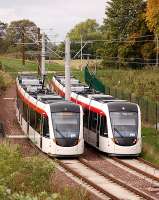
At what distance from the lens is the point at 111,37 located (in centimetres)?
9431

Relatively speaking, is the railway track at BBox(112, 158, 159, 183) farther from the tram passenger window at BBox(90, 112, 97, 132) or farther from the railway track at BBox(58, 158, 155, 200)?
the tram passenger window at BBox(90, 112, 97, 132)

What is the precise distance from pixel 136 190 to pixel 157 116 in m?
17.7

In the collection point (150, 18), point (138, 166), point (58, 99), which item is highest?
point (150, 18)

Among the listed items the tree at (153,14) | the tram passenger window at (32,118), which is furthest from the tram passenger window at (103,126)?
the tree at (153,14)

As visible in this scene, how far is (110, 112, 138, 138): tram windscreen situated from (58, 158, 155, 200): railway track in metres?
2.11

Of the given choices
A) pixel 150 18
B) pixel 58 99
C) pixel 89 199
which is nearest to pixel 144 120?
pixel 58 99

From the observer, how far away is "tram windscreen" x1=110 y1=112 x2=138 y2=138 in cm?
2928

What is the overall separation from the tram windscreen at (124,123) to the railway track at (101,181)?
2109 millimetres

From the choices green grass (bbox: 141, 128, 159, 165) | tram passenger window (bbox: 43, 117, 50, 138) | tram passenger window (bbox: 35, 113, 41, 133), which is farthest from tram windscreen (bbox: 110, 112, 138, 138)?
tram passenger window (bbox: 35, 113, 41, 133)

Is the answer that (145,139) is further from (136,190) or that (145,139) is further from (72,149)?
(136,190)

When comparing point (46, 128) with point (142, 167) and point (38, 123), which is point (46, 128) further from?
point (142, 167)

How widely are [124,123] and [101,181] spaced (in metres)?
5.61

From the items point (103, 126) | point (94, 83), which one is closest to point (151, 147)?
point (103, 126)

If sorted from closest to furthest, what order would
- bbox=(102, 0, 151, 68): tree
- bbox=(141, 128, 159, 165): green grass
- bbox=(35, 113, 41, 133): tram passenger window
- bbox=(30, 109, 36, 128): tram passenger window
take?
bbox=(141, 128, 159, 165): green grass
bbox=(35, 113, 41, 133): tram passenger window
bbox=(30, 109, 36, 128): tram passenger window
bbox=(102, 0, 151, 68): tree
